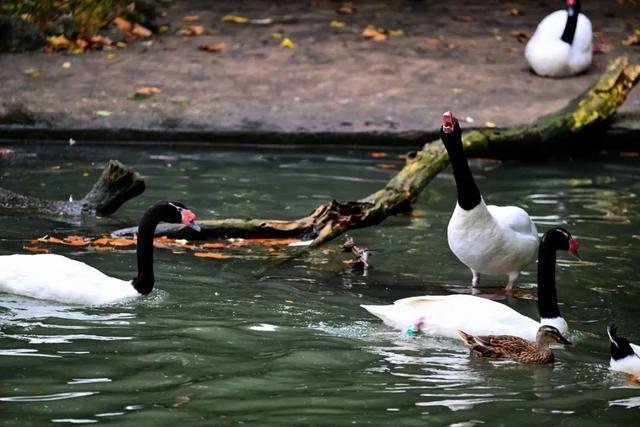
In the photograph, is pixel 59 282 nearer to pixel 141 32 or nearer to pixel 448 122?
pixel 448 122

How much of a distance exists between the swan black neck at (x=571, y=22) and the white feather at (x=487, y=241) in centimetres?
792

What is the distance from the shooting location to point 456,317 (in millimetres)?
7859

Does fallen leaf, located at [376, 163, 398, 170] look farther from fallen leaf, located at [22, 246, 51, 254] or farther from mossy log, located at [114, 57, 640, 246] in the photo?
fallen leaf, located at [22, 246, 51, 254]

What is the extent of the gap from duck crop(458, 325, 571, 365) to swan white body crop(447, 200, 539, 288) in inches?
68.8

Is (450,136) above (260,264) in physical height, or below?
above

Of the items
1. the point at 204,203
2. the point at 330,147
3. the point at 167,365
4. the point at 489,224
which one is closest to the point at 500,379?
the point at 167,365

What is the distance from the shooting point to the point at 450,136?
31.1 feet

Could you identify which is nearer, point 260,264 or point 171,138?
point 260,264

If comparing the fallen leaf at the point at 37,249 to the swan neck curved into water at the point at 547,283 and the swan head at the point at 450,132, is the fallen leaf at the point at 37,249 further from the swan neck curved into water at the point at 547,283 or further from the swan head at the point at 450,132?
the swan neck curved into water at the point at 547,283

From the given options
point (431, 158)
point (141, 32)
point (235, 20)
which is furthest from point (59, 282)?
point (235, 20)

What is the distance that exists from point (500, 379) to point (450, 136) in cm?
289

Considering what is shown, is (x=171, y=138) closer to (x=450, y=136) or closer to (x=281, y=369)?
(x=450, y=136)

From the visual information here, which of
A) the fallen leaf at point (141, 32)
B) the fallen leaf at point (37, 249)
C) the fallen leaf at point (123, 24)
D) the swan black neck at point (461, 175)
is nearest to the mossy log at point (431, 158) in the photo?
the fallen leaf at point (37, 249)

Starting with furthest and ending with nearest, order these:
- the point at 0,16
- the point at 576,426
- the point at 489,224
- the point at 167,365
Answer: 1. the point at 0,16
2. the point at 489,224
3. the point at 167,365
4. the point at 576,426
